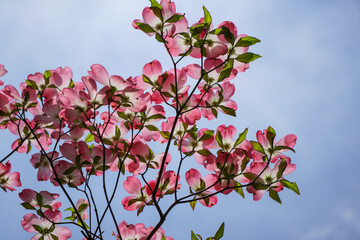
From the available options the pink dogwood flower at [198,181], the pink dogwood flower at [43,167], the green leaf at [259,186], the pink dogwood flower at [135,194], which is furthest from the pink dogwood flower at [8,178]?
the green leaf at [259,186]

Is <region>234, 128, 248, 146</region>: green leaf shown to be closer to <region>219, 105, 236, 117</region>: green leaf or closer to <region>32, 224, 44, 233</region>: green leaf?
<region>219, 105, 236, 117</region>: green leaf

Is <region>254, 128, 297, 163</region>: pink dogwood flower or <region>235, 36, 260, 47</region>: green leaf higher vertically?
<region>235, 36, 260, 47</region>: green leaf

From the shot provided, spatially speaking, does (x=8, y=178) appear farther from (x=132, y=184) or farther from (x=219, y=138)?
(x=219, y=138)

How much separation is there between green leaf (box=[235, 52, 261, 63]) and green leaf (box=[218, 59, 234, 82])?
0.9 inches

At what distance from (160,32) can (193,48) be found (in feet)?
0.38

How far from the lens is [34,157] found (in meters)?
1.14

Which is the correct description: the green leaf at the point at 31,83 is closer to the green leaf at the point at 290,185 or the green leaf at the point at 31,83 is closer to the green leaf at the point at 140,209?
the green leaf at the point at 140,209

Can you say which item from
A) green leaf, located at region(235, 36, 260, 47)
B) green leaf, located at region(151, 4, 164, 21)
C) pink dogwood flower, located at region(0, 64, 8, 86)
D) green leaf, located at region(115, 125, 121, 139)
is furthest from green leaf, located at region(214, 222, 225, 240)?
pink dogwood flower, located at region(0, 64, 8, 86)

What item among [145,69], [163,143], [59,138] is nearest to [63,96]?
[59,138]

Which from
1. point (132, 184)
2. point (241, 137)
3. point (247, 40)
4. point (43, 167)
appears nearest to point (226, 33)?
point (247, 40)

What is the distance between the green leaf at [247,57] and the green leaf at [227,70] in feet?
0.08

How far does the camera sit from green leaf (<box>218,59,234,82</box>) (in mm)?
1026

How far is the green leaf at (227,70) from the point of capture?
1.03 metres

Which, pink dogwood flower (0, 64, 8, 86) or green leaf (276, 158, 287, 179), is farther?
pink dogwood flower (0, 64, 8, 86)
